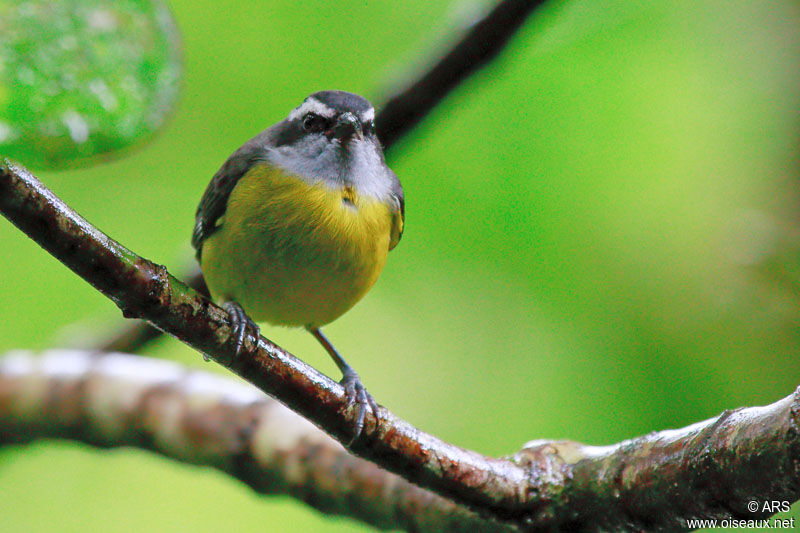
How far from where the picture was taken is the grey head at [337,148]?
10.9ft

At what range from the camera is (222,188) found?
3.46 meters

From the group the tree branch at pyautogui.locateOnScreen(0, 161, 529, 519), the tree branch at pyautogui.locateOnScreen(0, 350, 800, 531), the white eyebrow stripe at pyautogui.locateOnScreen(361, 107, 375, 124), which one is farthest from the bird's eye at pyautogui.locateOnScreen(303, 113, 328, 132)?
the tree branch at pyautogui.locateOnScreen(0, 161, 529, 519)

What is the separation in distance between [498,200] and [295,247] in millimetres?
1206

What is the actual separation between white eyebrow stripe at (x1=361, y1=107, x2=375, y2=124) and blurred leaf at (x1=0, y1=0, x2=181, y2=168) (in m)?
1.62

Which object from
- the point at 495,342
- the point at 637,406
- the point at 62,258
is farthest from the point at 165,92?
the point at 495,342

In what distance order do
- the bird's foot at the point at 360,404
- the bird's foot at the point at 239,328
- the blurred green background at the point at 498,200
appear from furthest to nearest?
the blurred green background at the point at 498,200, the bird's foot at the point at 360,404, the bird's foot at the point at 239,328

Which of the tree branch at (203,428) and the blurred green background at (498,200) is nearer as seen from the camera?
the tree branch at (203,428)

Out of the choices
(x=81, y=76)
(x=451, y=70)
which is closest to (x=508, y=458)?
(x=451, y=70)

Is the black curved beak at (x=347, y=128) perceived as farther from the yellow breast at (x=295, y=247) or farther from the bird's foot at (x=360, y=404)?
the bird's foot at (x=360, y=404)

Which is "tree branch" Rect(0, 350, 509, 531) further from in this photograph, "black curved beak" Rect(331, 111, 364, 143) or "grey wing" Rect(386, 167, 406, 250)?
"black curved beak" Rect(331, 111, 364, 143)

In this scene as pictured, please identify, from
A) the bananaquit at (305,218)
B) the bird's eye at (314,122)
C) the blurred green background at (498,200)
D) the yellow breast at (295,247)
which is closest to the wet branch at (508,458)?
the bananaquit at (305,218)

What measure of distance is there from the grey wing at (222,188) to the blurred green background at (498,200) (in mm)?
534

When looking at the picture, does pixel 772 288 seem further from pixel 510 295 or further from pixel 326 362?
pixel 326 362

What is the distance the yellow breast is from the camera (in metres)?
3.07
